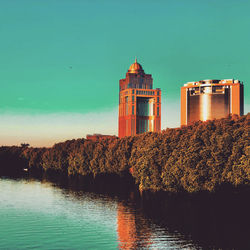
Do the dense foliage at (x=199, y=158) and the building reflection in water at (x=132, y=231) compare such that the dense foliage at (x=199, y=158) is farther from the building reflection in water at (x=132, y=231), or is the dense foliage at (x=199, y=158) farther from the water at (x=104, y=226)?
the building reflection in water at (x=132, y=231)

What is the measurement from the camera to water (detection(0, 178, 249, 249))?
1740 inches

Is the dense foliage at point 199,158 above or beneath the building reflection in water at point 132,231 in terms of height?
above

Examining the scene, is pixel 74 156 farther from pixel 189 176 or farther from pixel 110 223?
pixel 110 223

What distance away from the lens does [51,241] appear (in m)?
44.4

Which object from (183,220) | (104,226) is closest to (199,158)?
(183,220)

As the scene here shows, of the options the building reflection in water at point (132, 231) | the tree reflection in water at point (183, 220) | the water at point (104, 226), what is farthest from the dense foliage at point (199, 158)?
the building reflection in water at point (132, 231)

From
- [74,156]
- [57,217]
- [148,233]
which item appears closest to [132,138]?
[74,156]

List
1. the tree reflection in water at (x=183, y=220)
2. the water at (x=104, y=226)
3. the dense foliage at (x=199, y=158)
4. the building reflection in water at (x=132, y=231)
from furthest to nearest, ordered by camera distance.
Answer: the dense foliage at (x=199, y=158)
the tree reflection in water at (x=183, y=220)
the water at (x=104, y=226)
the building reflection in water at (x=132, y=231)

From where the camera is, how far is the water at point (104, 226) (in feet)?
145

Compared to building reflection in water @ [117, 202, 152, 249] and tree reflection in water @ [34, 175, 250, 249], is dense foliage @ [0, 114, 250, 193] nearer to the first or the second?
tree reflection in water @ [34, 175, 250, 249]

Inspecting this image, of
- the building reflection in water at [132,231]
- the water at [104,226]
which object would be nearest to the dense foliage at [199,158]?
the water at [104,226]

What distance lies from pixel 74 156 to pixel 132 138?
39.8m

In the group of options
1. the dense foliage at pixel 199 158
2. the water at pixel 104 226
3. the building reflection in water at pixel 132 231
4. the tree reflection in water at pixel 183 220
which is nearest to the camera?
the building reflection in water at pixel 132 231

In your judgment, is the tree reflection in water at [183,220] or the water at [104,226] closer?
the water at [104,226]
